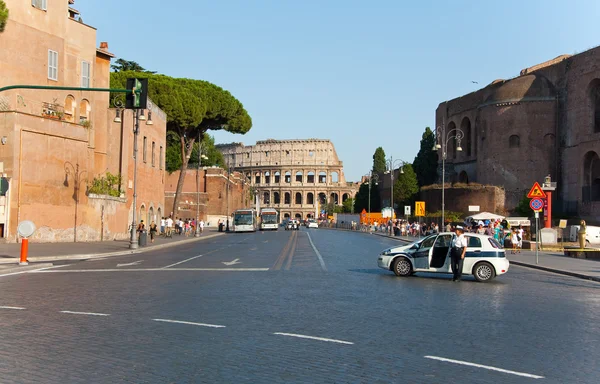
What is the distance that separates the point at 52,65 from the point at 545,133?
2158 inches

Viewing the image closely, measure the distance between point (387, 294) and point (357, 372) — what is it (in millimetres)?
7660

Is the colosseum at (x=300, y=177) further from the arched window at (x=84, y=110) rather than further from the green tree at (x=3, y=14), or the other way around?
the green tree at (x=3, y=14)

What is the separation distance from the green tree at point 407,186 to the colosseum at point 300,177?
80.7m

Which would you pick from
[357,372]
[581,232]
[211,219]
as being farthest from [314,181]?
[357,372]

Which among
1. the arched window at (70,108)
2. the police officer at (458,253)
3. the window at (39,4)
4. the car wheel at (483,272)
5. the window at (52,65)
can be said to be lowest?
the car wheel at (483,272)

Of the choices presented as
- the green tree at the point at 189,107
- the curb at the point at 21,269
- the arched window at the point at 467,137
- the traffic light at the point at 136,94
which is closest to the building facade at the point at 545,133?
the arched window at the point at 467,137

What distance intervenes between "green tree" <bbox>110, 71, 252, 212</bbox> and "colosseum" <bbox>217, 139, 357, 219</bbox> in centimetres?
10016

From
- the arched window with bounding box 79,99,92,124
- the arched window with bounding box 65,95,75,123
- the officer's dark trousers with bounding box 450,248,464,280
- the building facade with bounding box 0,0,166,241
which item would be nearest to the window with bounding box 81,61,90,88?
the building facade with bounding box 0,0,166,241

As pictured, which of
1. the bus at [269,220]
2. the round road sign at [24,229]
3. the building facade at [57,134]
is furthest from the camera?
the bus at [269,220]

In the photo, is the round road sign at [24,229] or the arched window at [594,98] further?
the arched window at [594,98]

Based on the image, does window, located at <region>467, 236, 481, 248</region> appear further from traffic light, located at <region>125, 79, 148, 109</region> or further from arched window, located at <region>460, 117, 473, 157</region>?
arched window, located at <region>460, 117, 473, 157</region>

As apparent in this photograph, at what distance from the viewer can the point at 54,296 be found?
44.9ft

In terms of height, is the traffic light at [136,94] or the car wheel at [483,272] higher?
the traffic light at [136,94]

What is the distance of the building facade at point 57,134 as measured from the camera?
33.3 metres
